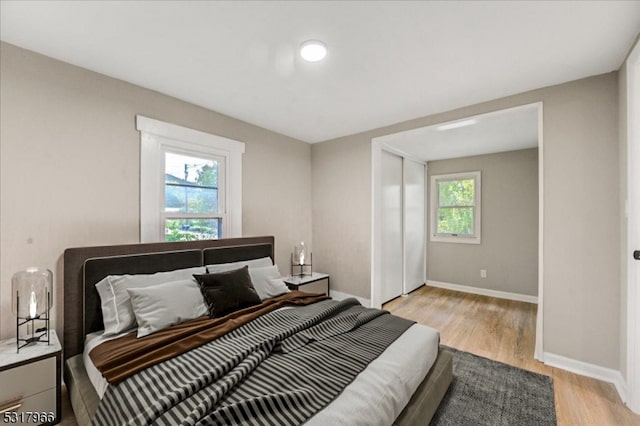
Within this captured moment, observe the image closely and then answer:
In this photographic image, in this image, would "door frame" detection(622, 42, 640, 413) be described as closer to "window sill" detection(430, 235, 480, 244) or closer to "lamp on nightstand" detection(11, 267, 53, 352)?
"window sill" detection(430, 235, 480, 244)

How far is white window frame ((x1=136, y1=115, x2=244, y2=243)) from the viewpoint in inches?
104

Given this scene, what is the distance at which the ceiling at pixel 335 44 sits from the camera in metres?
1.66

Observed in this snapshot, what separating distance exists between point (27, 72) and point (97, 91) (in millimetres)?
413

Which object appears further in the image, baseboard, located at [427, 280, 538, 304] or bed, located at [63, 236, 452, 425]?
baseboard, located at [427, 280, 538, 304]

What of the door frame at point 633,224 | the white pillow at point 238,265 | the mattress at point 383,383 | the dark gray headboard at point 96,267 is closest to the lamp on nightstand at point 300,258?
the white pillow at point 238,265

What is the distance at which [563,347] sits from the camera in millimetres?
2480

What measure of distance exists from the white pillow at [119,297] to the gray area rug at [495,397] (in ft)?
7.34

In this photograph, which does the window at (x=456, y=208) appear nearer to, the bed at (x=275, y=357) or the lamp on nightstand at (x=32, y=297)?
the bed at (x=275, y=357)

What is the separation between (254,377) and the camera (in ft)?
4.56

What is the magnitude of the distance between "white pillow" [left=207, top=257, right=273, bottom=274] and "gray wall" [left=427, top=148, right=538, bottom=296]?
144 inches

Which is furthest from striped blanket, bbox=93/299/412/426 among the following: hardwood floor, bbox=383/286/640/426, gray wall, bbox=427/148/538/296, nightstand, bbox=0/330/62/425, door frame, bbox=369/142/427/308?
gray wall, bbox=427/148/538/296

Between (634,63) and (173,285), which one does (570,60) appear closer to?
(634,63)

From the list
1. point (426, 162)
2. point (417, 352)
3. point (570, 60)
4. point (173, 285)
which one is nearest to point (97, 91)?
point (173, 285)

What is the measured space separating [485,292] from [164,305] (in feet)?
16.0
